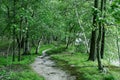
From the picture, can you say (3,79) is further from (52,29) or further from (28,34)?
(52,29)

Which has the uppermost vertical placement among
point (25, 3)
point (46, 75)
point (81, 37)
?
point (25, 3)

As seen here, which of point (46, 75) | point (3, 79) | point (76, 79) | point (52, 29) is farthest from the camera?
point (52, 29)

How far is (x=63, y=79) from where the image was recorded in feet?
56.2

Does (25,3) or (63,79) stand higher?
(25,3)

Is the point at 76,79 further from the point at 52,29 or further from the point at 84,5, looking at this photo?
the point at 52,29

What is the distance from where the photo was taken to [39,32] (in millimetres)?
36125

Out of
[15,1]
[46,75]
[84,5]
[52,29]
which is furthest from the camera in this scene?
[52,29]

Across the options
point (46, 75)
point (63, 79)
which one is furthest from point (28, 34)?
point (63, 79)

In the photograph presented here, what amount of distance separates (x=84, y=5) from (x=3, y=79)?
2386cm

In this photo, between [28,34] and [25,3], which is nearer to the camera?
[25,3]

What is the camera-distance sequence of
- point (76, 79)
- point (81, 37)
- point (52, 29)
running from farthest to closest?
point (81, 37) → point (52, 29) → point (76, 79)

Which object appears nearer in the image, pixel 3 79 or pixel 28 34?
pixel 3 79

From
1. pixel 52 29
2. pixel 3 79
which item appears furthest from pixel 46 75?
pixel 52 29

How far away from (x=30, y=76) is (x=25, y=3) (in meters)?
10.8
